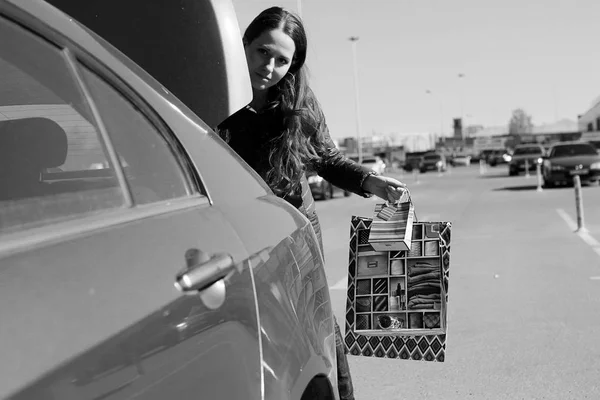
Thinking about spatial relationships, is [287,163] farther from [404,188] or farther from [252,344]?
[252,344]

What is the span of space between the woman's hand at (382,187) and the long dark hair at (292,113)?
23 cm

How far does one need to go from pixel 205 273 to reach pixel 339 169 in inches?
76.1

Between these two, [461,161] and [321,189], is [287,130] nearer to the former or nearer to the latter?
[321,189]

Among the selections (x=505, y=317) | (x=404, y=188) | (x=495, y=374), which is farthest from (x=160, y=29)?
(x=505, y=317)

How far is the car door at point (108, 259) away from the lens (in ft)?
4.44

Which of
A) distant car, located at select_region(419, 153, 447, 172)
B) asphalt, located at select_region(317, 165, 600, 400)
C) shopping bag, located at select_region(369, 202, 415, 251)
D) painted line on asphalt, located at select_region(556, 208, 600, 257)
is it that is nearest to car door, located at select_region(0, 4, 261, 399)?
shopping bag, located at select_region(369, 202, 415, 251)

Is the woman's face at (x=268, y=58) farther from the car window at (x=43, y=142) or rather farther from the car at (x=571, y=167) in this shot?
the car at (x=571, y=167)

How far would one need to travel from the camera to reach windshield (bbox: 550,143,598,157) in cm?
3294

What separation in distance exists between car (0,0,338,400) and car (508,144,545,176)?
46.1m

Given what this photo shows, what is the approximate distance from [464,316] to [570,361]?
6.22ft

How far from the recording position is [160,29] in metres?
2.75

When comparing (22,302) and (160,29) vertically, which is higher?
(160,29)

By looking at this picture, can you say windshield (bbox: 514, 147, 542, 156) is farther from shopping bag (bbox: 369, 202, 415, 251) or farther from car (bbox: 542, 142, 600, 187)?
shopping bag (bbox: 369, 202, 415, 251)

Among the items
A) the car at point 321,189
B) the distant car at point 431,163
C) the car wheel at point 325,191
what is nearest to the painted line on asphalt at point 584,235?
the car at point 321,189
